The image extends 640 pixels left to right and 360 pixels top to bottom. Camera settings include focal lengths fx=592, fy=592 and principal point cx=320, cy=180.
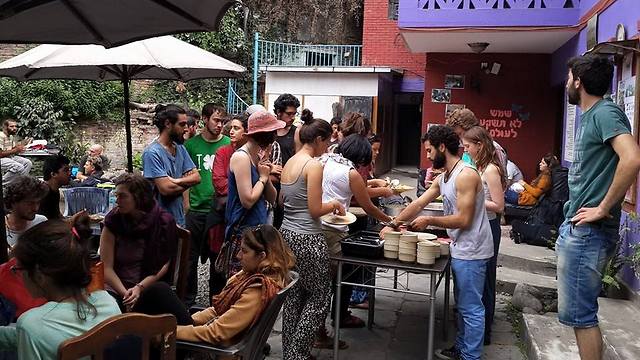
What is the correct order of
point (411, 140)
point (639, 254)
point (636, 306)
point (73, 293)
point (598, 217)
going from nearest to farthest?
point (73, 293), point (598, 217), point (639, 254), point (636, 306), point (411, 140)

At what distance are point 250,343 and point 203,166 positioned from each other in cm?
264

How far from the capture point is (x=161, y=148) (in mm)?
4578

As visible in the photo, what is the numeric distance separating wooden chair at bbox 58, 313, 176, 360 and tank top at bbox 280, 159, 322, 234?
1.76 metres

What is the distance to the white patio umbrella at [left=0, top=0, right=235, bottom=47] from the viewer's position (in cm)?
342

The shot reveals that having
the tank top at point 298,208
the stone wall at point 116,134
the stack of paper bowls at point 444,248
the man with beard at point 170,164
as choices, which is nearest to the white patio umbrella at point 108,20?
the man with beard at point 170,164

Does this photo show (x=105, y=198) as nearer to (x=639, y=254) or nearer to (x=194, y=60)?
(x=194, y=60)

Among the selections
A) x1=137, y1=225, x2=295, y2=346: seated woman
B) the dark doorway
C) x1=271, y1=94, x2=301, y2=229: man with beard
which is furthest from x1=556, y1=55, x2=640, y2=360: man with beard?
the dark doorway

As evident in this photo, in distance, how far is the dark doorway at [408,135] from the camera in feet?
66.6

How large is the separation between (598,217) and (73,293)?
8.07ft

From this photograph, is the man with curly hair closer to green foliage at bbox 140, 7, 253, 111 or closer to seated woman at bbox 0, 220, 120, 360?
seated woman at bbox 0, 220, 120, 360

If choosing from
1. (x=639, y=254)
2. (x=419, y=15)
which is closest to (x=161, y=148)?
(x=639, y=254)

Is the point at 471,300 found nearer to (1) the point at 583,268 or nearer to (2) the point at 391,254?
(2) the point at 391,254

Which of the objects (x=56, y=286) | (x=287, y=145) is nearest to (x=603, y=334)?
(x=287, y=145)

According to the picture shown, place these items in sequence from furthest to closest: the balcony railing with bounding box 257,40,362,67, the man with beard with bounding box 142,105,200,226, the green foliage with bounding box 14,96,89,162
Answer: the balcony railing with bounding box 257,40,362,67 → the green foliage with bounding box 14,96,89,162 → the man with beard with bounding box 142,105,200,226
